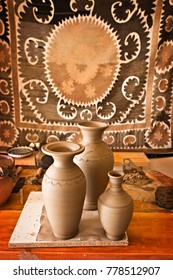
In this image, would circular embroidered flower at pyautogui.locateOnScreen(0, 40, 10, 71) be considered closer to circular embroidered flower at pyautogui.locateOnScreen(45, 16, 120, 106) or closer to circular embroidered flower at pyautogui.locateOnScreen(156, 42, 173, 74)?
circular embroidered flower at pyautogui.locateOnScreen(45, 16, 120, 106)

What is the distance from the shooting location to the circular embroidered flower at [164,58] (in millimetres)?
2164

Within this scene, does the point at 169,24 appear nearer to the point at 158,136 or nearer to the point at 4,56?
the point at 158,136

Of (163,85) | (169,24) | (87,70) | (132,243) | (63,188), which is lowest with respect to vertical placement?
(132,243)

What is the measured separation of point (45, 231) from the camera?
3.60ft

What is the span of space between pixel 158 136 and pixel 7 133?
1182 millimetres

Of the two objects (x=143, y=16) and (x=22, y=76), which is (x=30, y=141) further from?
(x=143, y=16)

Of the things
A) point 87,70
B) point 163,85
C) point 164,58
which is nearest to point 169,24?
point 164,58

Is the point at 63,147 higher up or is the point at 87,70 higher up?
the point at 87,70

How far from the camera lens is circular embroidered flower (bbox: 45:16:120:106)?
7.11ft

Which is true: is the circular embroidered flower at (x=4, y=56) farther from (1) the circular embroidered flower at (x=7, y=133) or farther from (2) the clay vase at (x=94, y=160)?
(2) the clay vase at (x=94, y=160)

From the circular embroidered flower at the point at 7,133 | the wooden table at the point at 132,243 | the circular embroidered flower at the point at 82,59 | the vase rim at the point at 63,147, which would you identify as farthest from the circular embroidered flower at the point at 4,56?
the vase rim at the point at 63,147

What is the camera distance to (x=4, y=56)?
2.22 m

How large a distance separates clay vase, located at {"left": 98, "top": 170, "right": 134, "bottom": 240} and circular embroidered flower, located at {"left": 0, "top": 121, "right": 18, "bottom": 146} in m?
1.48

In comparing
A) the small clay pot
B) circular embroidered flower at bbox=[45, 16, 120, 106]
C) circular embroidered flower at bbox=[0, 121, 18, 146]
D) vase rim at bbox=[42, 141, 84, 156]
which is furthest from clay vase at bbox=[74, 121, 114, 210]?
circular embroidered flower at bbox=[0, 121, 18, 146]
